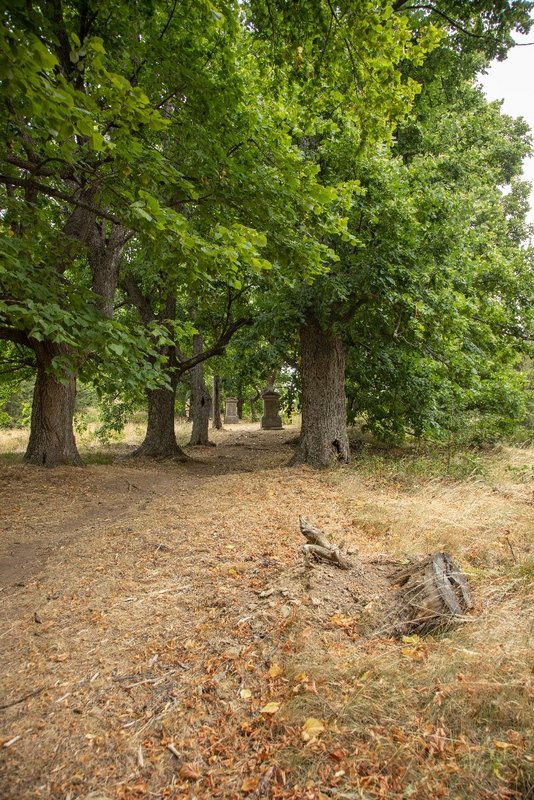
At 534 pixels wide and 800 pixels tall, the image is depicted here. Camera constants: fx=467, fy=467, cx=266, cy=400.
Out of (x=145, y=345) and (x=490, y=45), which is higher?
(x=490, y=45)

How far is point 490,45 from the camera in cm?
768

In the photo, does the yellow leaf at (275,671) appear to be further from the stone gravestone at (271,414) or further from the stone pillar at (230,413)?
the stone pillar at (230,413)

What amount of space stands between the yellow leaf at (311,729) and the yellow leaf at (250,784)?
256mm

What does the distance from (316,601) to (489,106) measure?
13865 millimetres

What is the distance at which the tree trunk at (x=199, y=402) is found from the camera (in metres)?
15.3

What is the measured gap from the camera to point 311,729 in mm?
2064

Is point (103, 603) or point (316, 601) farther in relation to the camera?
point (103, 603)

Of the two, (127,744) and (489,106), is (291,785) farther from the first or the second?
(489,106)

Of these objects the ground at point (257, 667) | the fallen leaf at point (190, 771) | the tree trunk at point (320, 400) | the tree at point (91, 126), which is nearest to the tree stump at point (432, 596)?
the ground at point (257, 667)

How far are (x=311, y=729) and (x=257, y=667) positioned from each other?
1.85 feet

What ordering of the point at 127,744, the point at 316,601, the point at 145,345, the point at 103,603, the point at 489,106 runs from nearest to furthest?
the point at 127,744
the point at 316,601
the point at 103,603
the point at 145,345
the point at 489,106

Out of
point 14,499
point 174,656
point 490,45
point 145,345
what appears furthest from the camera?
point 490,45

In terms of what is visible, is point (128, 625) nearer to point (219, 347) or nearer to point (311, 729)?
point (311, 729)

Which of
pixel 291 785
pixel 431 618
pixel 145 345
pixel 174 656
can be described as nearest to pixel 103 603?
pixel 174 656
